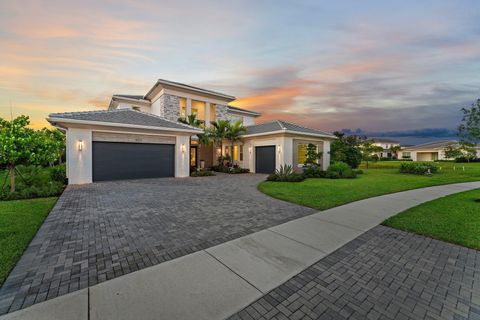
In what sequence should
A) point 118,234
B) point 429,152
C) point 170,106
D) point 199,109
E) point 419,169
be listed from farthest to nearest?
1. point 429,152
2. point 199,109
3. point 170,106
4. point 419,169
5. point 118,234

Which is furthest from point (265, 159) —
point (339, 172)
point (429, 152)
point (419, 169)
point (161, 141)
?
point (429, 152)

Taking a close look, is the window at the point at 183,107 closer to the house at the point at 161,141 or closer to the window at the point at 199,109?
the house at the point at 161,141

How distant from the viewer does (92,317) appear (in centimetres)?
204

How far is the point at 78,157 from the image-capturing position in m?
11.2

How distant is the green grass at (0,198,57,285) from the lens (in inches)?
129

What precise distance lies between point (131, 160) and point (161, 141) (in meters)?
2.39

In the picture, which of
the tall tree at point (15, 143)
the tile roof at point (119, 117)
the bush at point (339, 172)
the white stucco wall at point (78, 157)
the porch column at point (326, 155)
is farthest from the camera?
the porch column at point (326, 155)

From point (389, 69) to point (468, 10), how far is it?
4.73 meters

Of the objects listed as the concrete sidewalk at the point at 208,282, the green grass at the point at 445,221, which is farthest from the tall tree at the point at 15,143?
the green grass at the point at 445,221

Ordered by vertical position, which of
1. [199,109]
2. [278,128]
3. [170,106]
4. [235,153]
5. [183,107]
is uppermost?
[199,109]

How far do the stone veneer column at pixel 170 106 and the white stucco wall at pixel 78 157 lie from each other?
7.87 metres

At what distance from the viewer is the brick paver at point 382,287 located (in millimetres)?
2158

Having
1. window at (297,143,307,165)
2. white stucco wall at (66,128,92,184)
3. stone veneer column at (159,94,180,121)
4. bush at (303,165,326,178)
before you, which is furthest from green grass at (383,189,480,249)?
stone veneer column at (159,94,180,121)

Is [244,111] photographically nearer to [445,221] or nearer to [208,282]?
[445,221]
